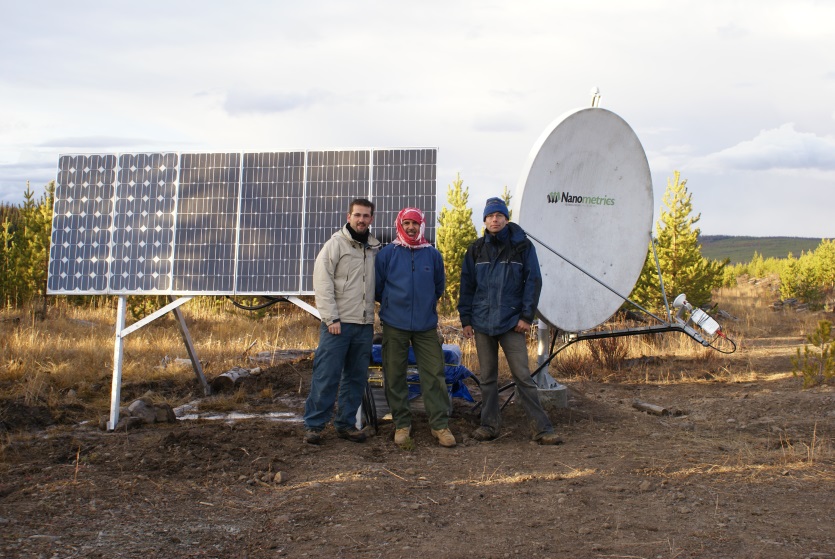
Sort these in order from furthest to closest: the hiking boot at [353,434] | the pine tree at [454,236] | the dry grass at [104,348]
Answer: the pine tree at [454,236]
the dry grass at [104,348]
the hiking boot at [353,434]

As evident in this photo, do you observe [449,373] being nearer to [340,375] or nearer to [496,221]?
[340,375]

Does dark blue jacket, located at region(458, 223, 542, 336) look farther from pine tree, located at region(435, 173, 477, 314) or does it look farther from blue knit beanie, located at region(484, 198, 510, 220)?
pine tree, located at region(435, 173, 477, 314)

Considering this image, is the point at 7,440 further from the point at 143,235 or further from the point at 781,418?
the point at 781,418

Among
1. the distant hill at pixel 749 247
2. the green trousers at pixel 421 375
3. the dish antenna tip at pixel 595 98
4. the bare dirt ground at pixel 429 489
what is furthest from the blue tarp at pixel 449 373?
the distant hill at pixel 749 247

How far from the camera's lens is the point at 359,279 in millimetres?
7016

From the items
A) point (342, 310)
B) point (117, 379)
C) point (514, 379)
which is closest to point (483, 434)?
point (514, 379)

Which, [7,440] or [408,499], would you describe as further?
[7,440]

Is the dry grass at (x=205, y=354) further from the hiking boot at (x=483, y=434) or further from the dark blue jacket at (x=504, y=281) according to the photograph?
the dark blue jacket at (x=504, y=281)

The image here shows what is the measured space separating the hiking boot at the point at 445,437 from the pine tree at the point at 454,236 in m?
17.9

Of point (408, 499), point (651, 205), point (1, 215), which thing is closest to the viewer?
point (408, 499)

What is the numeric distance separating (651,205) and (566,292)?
1.69 m

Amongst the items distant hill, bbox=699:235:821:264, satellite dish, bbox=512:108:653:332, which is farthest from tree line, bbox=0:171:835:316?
distant hill, bbox=699:235:821:264

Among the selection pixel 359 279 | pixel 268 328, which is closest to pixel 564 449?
pixel 359 279

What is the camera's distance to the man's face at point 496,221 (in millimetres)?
7008
